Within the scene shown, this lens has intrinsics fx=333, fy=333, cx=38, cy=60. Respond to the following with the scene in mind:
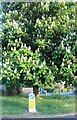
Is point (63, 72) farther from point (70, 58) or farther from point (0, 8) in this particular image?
point (0, 8)

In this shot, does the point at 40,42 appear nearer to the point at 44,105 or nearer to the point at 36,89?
the point at 36,89

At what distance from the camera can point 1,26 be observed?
301 cm

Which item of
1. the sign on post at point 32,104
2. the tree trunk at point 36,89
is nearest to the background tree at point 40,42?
the tree trunk at point 36,89

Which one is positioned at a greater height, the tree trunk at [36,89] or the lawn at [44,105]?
the tree trunk at [36,89]

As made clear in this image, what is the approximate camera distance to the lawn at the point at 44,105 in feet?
10.2

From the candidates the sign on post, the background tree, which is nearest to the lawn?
the sign on post

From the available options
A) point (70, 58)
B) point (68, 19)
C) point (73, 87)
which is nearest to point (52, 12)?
point (68, 19)

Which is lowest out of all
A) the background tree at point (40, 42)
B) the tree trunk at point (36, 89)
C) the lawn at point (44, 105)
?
the lawn at point (44, 105)

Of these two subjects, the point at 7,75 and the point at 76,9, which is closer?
the point at 7,75

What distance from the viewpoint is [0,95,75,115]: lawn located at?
3.11m

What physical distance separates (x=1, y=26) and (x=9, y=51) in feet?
0.84

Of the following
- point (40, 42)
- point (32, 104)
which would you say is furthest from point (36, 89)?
point (40, 42)

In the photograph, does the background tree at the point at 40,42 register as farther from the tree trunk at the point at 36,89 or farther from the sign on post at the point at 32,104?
the sign on post at the point at 32,104

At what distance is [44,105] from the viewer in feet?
10.6
